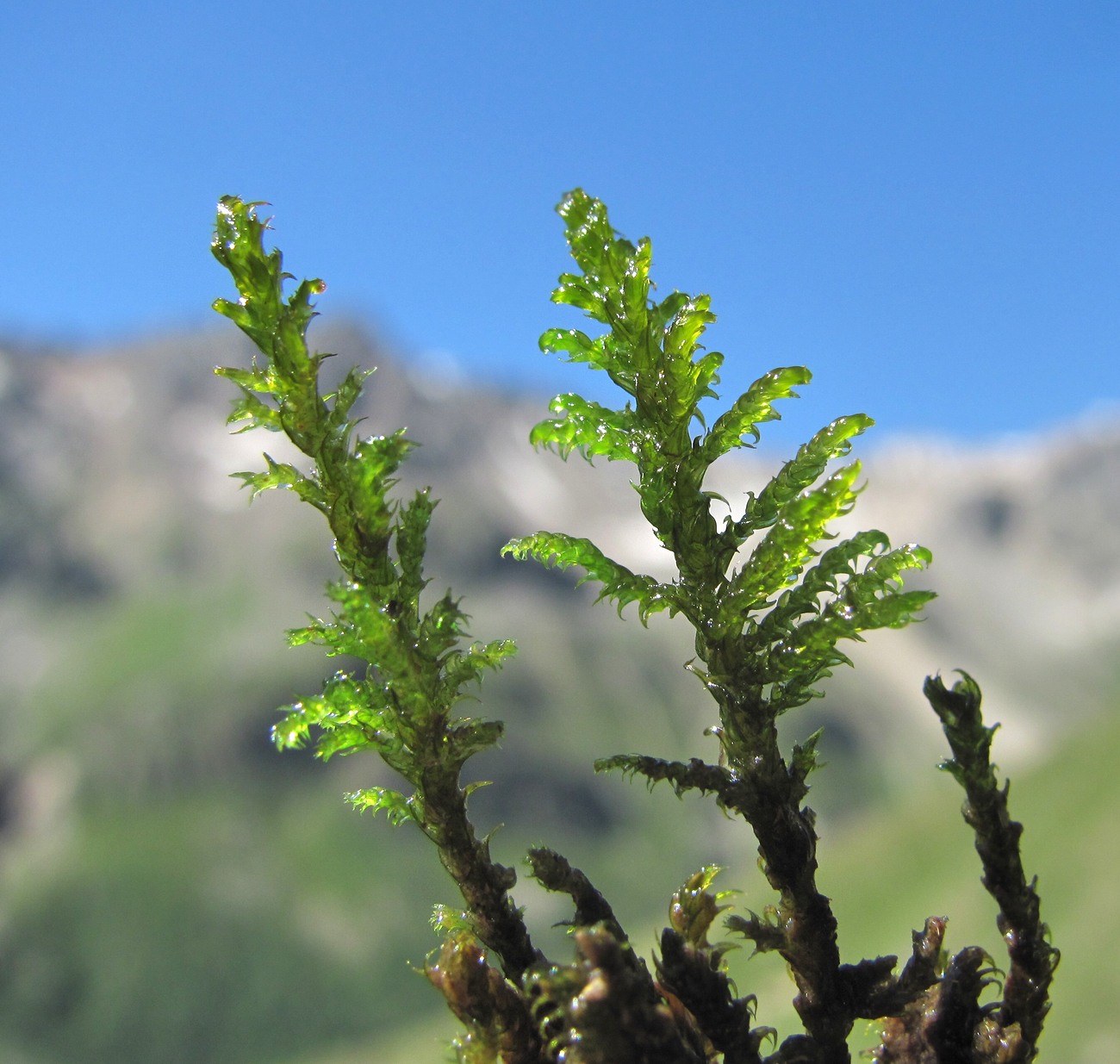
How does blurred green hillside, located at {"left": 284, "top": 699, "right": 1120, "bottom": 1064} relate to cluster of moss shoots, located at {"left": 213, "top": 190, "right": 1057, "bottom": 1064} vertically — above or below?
above

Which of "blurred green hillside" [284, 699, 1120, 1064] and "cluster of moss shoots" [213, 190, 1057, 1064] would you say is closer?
"cluster of moss shoots" [213, 190, 1057, 1064]

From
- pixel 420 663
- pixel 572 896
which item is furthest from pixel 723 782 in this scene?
pixel 420 663

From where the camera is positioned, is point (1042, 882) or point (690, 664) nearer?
point (690, 664)

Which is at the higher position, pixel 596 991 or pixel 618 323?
pixel 618 323

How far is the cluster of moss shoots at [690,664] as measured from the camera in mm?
2328

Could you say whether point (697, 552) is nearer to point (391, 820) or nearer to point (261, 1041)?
point (391, 820)

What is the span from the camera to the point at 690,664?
2543 mm

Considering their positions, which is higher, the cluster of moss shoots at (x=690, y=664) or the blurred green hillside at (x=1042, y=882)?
the blurred green hillside at (x=1042, y=882)

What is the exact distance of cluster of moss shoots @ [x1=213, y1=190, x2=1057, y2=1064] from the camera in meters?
2.33

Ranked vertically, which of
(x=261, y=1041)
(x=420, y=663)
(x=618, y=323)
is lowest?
(x=420, y=663)

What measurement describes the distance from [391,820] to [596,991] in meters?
0.69

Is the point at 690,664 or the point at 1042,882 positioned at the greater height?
the point at 1042,882

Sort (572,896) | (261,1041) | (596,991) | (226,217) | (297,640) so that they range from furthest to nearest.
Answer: (261,1041)
(297,640)
(572,896)
(226,217)
(596,991)

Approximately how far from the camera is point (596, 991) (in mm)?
2029
